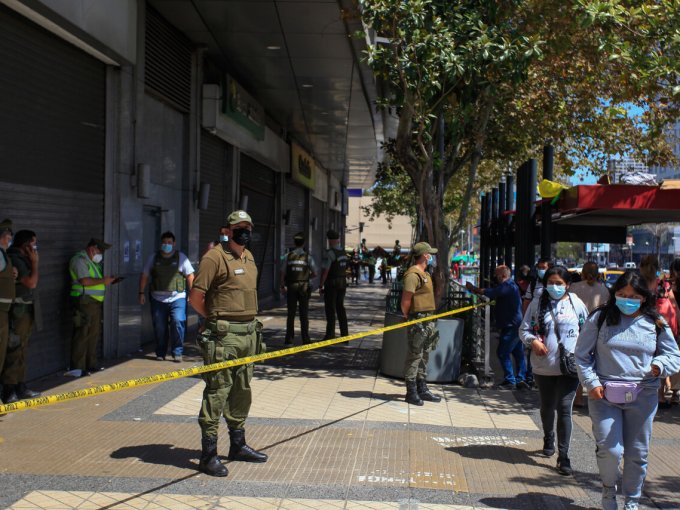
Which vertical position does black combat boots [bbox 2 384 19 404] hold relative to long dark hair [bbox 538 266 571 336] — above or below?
below

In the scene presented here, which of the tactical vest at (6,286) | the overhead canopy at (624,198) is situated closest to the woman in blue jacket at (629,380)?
the overhead canopy at (624,198)

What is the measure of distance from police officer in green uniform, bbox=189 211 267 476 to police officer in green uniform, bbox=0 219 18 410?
245cm

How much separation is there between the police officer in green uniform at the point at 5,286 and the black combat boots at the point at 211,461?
2.72 metres

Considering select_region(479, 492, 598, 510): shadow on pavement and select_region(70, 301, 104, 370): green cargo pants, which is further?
select_region(70, 301, 104, 370): green cargo pants

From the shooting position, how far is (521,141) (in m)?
16.5

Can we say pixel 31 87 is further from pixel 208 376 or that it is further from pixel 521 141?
pixel 521 141

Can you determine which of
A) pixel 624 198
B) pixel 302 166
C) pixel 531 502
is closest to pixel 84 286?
pixel 531 502

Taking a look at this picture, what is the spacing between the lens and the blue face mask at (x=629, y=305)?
491 cm

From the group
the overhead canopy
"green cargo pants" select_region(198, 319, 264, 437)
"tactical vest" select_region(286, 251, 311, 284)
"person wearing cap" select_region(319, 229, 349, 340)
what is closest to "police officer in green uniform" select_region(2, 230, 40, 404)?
"green cargo pants" select_region(198, 319, 264, 437)

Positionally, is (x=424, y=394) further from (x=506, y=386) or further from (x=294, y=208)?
(x=294, y=208)

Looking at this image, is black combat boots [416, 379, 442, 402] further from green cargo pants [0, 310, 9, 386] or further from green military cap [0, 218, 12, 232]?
green military cap [0, 218, 12, 232]

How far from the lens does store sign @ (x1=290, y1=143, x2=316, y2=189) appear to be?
82.5 feet

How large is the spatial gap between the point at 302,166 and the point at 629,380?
22648 millimetres

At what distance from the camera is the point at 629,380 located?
4926mm
